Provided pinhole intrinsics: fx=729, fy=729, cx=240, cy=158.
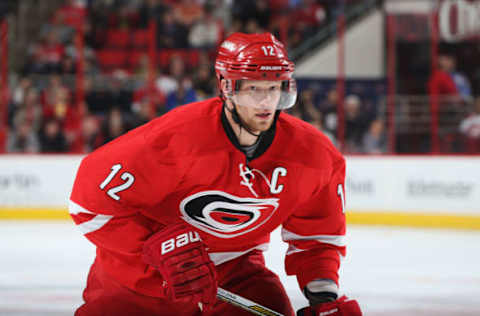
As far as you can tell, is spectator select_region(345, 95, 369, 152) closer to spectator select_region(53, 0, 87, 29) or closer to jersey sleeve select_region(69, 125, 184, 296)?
spectator select_region(53, 0, 87, 29)

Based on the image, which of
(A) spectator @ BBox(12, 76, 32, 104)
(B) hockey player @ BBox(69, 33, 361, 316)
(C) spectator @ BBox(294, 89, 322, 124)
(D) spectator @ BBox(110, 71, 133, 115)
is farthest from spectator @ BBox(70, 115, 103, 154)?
(B) hockey player @ BBox(69, 33, 361, 316)

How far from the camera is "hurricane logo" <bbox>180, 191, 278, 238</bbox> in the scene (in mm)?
2326

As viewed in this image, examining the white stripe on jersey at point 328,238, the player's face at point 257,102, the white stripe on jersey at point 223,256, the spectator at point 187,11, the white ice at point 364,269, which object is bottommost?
the white ice at point 364,269

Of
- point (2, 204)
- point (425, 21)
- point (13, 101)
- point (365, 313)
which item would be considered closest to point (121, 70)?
point (13, 101)

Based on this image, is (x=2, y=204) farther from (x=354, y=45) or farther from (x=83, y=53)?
(x=354, y=45)

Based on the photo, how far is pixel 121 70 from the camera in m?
7.61

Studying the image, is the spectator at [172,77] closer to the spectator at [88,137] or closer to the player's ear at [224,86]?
the spectator at [88,137]

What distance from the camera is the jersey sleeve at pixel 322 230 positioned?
2.45 m

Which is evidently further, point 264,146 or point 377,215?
point 377,215

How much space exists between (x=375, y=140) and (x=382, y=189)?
526 millimetres

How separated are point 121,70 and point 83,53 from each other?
0.47m

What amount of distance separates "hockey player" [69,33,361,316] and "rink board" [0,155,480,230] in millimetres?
4180

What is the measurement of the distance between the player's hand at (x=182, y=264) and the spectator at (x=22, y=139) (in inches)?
193

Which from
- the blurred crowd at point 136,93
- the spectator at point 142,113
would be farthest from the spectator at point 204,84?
the spectator at point 142,113
